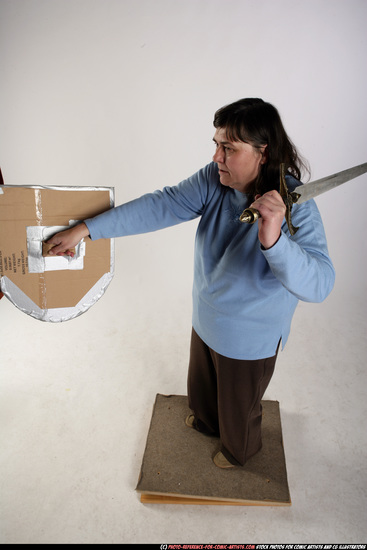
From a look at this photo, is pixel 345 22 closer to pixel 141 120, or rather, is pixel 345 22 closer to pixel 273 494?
pixel 141 120

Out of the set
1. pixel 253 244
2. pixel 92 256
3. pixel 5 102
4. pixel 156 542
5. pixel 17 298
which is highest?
pixel 5 102

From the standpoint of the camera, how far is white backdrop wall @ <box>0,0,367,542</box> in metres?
2.02

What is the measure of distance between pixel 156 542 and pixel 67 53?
285 cm

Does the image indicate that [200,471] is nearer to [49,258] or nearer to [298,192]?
[49,258]

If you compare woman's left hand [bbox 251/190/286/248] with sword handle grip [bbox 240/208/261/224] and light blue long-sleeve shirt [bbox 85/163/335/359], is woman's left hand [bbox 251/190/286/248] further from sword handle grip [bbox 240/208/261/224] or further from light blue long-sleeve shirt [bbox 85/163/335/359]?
light blue long-sleeve shirt [bbox 85/163/335/359]

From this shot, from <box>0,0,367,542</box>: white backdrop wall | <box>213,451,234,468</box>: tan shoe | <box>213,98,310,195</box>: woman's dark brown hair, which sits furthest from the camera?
<box>0,0,367,542</box>: white backdrop wall

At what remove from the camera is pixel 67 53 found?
8.62 ft

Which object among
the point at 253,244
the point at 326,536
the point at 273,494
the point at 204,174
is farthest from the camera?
the point at 273,494

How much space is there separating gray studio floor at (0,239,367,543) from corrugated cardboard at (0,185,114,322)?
721mm

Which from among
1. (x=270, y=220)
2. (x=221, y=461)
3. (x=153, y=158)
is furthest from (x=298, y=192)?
(x=153, y=158)

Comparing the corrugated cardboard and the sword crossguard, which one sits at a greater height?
the sword crossguard

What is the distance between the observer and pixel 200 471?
5.53 ft

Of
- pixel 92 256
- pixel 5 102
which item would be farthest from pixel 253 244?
pixel 5 102

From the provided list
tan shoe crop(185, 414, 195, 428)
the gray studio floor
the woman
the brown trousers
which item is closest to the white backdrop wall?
the gray studio floor
